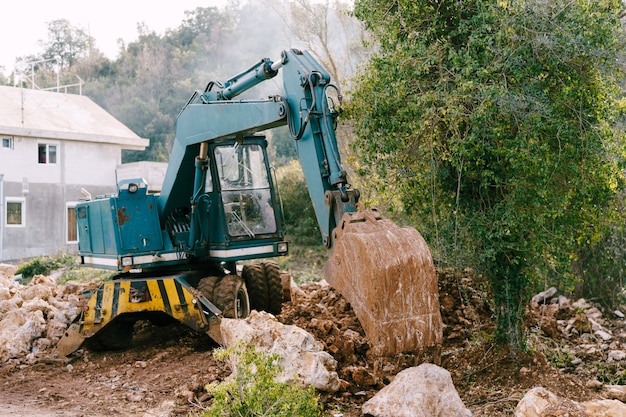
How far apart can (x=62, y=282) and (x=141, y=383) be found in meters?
11.7

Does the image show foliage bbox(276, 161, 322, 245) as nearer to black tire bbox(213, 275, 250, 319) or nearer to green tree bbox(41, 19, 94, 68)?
black tire bbox(213, 275, 250, 319)

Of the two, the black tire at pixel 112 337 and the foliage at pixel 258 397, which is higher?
the black tire at pixel 112 337

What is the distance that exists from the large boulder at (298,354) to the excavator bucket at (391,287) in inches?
38.8

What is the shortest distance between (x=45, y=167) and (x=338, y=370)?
19537 mm

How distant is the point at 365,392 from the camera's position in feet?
22.7

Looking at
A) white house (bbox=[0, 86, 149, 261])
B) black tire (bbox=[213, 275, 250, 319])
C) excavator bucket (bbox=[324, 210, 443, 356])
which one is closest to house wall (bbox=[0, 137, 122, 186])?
white house (bbox=[0, 86, 149, 261])

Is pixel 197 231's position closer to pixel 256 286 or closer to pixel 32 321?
pixel 256 286

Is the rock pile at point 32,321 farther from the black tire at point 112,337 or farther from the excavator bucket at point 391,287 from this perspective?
the excavator bucket at point 391,287

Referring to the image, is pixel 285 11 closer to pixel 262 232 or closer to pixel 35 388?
pixel 262 232

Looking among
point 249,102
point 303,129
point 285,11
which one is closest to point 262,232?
point 249,102

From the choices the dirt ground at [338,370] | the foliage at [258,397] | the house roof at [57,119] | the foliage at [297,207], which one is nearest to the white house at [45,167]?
the house roof at [57,119]

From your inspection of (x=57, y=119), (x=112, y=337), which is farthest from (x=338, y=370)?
(x=57, y=119)

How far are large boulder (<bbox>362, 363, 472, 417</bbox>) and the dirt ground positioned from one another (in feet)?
1.38

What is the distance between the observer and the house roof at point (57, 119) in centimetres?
2391
